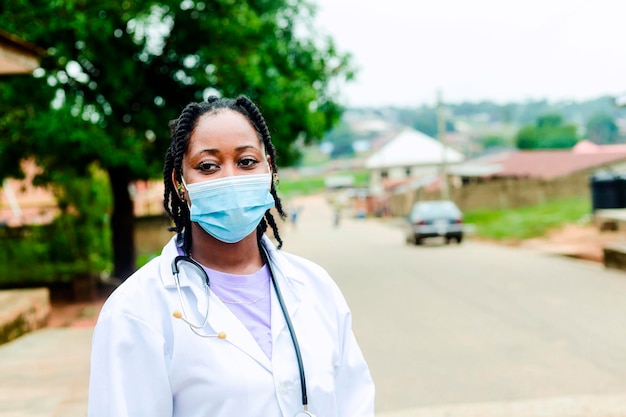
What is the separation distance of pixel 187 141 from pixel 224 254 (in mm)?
367

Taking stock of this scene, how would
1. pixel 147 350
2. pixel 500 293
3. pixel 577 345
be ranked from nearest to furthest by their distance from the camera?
pixel 147 350
pixel 577 345
pixel 500 293

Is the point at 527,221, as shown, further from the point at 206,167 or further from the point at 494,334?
the point at 206,167

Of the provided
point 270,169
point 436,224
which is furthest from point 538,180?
point 270,169

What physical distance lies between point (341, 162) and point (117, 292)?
173m

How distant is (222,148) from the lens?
2.47m

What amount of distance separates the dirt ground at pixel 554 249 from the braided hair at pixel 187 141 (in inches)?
390

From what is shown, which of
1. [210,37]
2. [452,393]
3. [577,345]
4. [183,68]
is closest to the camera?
[452,393]

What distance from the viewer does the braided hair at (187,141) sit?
254 cm

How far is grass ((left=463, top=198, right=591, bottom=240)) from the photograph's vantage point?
89.0 ft

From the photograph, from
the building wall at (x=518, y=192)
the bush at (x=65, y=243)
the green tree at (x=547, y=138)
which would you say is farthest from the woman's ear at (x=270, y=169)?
the green tree at (x=547, y=138)

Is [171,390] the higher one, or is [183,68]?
[183,68]

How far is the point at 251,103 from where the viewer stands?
8.63ft

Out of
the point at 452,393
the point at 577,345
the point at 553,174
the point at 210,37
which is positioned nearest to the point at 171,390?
the point at 452,393

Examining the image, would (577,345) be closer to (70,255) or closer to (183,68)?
(183,68)
